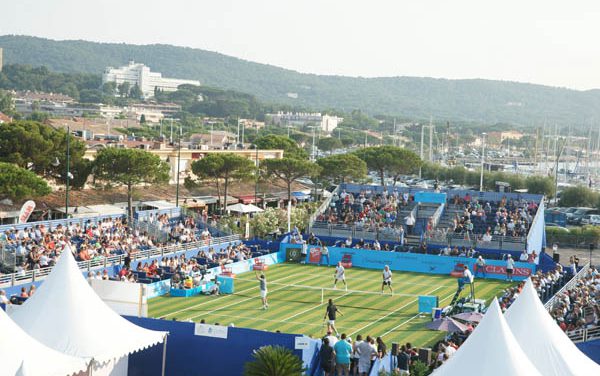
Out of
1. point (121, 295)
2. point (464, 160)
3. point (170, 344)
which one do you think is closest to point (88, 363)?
point (170, 344)

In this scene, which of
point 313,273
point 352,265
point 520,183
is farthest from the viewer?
point 520,183

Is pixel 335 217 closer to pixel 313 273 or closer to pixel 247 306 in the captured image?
pixel 313 273

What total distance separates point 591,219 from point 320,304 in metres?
48.5

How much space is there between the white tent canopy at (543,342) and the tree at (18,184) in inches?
1205

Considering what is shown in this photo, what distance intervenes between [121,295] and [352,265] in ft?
65.6

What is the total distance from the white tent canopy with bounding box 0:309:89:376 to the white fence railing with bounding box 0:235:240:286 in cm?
1368

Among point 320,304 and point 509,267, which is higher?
point 509,267

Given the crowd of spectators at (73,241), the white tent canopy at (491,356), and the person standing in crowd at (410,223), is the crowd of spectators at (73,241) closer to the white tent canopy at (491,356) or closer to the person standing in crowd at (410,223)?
the person standing in crowd at (410,223)

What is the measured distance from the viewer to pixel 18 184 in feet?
144

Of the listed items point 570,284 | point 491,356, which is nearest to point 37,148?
point 570,284

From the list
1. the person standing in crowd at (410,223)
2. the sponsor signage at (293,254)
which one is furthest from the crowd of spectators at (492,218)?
the sponsor signage at (293,254)

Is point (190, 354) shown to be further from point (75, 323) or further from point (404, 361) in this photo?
point (404, 361)

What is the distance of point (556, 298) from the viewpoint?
28.5 m

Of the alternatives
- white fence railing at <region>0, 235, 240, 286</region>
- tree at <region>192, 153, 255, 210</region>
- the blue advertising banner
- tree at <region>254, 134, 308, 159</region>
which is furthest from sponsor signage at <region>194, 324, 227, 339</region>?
tree at <region>254, 134, 308, 159</region>
